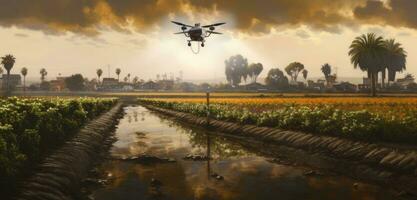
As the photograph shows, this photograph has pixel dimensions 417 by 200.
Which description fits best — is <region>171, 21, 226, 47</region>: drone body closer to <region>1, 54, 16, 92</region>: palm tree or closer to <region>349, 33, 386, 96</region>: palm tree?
<region>349, 33, 386, 96</region>: palm tree

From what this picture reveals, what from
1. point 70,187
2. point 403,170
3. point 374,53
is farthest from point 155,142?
point 374,53

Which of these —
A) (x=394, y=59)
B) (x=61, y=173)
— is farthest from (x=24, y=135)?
(x=394, y=59)

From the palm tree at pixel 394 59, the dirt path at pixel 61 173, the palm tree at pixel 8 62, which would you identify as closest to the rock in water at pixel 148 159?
the dirt path at pixel 61 173

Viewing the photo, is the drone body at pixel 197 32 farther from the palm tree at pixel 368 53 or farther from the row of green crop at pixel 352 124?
the palm tree at pixel 368 53

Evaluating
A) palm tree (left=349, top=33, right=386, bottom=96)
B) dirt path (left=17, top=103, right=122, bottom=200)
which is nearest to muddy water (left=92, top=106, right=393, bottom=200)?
dirt path (left=17, top=103, right=122, bottom=200)

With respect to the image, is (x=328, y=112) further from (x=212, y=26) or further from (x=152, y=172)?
(x=212, y=26)

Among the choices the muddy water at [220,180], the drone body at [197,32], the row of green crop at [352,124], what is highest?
the drone body at [197,32]

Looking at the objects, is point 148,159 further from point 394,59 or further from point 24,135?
→ point 394,59
